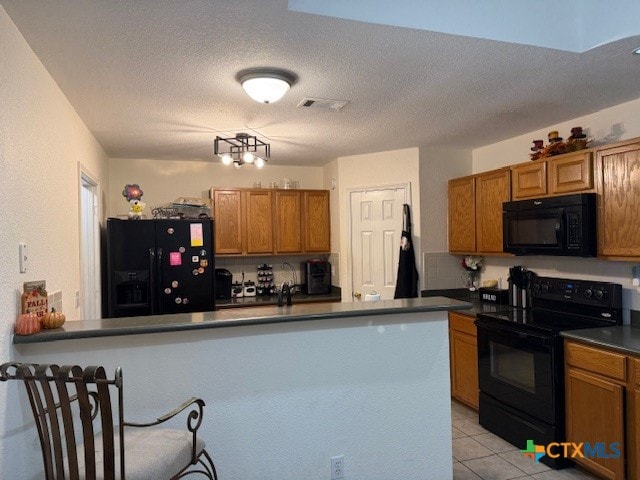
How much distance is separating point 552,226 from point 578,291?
0.55 meters

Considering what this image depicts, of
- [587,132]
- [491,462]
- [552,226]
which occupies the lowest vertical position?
[491,462]

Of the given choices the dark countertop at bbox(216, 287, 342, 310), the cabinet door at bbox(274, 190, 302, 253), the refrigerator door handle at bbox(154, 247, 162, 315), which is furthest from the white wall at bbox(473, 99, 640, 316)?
the refrigerator door handle at bbox(154, 247, 162, 315)

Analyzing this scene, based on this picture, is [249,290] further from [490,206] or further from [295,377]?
[295,377]

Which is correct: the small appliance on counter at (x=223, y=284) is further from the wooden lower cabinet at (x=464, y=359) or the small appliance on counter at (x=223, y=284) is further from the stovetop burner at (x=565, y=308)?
the stovetop burner at (x=565, y=308)

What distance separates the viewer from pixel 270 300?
468 centimetres

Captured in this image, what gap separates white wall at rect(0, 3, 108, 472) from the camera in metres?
1.64

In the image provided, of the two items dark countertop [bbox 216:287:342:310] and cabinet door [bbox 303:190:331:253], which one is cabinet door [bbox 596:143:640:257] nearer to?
dark countertop [bbox 216:287:342:310]

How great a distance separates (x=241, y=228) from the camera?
4.72 m

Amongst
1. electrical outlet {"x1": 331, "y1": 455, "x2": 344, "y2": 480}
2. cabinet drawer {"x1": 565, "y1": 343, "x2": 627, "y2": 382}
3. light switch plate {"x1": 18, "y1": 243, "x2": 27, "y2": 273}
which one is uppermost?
light switch plate {"x1": 18, "y1": 243, "x2": 27, "y2": 273}

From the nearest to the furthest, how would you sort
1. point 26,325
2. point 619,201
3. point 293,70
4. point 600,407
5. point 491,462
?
point 26,325
point 293,70
point 600,407
point 619,201
point 491,462

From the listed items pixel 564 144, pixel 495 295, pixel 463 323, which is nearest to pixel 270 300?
pixel 463 323

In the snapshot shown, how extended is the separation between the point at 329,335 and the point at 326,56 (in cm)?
139

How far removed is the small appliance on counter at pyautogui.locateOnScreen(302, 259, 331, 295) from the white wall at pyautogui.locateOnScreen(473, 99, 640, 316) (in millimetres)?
1727

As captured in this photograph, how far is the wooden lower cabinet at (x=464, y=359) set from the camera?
360cm
